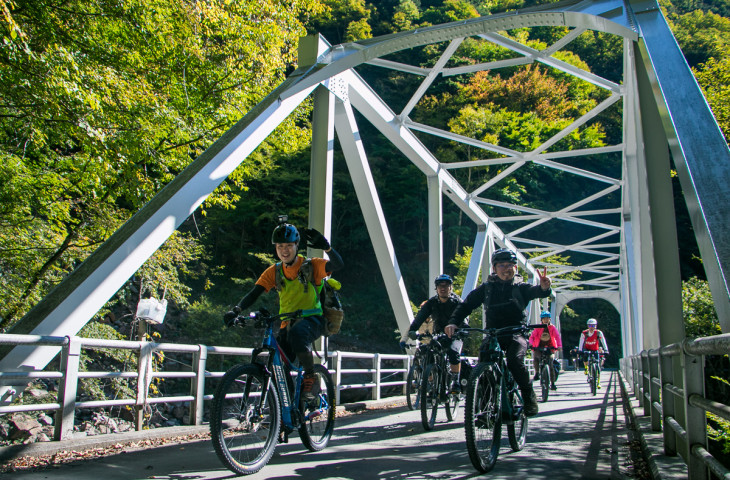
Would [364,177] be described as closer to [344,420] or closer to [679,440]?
[344,420]

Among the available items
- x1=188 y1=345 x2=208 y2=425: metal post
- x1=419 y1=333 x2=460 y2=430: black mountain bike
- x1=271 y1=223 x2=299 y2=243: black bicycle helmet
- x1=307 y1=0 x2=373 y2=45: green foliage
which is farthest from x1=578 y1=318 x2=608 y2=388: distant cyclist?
x1=307 y1=0 x2=373 y2=45: green foliage

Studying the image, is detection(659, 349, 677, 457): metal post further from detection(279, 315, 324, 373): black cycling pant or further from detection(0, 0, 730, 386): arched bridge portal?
detection(279, 315, 324, 373): black cycling pant

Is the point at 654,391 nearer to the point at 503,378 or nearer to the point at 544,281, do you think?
the point at 544,281

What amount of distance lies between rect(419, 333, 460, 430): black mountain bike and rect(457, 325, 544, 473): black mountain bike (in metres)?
1.46

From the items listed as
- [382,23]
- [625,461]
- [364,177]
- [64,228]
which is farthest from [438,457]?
[382,23]

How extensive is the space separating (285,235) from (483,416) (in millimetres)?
1761

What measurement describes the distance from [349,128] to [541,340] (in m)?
5.15

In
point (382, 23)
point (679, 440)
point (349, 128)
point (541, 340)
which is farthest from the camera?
point (382, 23)

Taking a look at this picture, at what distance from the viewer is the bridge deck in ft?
11.8

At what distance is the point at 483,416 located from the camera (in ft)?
12.8

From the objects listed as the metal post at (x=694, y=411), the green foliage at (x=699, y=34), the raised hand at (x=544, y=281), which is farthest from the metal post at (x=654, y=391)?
the green foliage at (x=699, y=34)

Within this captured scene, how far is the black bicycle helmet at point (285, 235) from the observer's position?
421 centimetres

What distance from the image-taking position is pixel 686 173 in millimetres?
3709

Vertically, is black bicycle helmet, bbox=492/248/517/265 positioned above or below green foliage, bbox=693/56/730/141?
below
